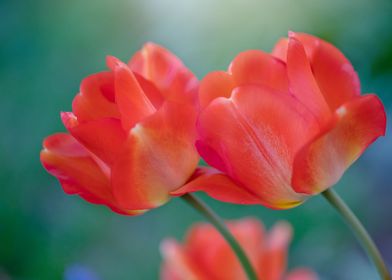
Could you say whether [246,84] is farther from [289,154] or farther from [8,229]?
[8,229]

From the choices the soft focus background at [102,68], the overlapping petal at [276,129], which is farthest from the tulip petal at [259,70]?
the soft focus background at [102,68]

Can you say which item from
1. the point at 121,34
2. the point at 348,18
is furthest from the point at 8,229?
the point at 348,18

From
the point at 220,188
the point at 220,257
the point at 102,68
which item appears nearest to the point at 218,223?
the point at 220,188

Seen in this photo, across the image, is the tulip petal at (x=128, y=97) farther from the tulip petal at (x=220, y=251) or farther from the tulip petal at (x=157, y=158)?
the tulip petal at (x=220, y=251)

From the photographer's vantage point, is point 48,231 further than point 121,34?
No

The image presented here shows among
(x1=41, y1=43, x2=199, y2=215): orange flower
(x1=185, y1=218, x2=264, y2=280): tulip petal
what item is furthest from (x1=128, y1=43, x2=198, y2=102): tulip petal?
(x1=185, y1=218, x2=264, y2=280): tulip petal

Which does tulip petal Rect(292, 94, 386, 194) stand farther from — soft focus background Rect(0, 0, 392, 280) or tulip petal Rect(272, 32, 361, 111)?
soft focus background Rect(0, 0, 392, 280)

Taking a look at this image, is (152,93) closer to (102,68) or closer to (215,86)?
(215,86)
